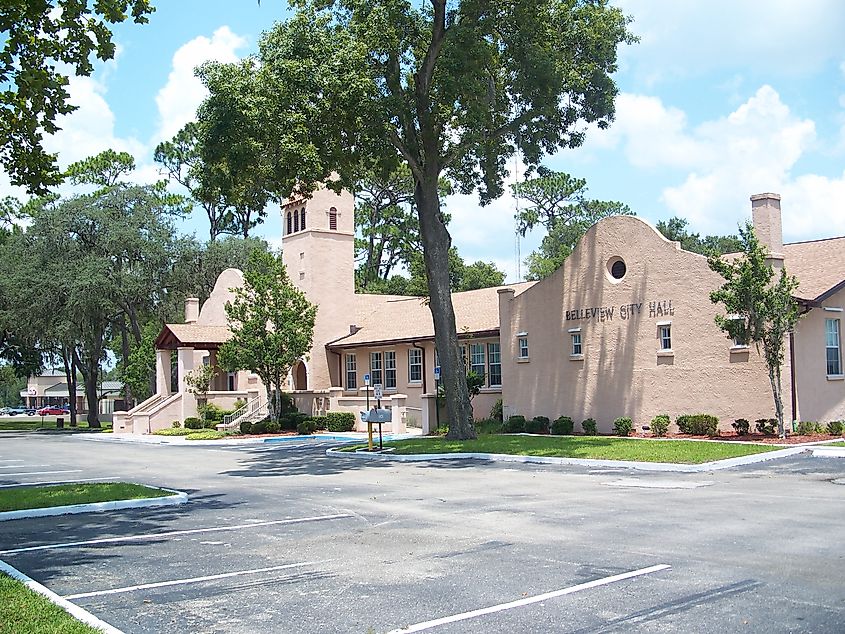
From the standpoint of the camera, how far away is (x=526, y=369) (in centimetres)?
3188

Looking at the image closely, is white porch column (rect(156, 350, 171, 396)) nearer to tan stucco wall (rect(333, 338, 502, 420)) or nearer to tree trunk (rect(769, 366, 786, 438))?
tan stucco wall (rect(333, 338, 502, 420))

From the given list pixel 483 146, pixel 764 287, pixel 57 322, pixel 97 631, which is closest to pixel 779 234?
pixel 764 287

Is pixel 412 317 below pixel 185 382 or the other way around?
the other way around

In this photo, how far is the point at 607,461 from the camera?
67.4ft

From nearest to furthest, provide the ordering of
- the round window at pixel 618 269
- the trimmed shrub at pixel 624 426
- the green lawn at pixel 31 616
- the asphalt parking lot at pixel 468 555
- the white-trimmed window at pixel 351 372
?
the green lawn at pixel 31 616, the asphalt parking lot at pixel 468 555, the trimmed shrub at pixel 624 426, the round window at pixel 618 269, the white-trimmed window at pixel 351 372

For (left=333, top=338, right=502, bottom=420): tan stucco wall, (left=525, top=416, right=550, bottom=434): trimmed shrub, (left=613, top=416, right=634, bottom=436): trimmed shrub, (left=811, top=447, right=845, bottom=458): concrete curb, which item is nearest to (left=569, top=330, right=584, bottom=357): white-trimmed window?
(left=525, top=416, right=550, bottom=434): trimmed shrub

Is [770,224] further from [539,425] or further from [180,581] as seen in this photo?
[180,581]

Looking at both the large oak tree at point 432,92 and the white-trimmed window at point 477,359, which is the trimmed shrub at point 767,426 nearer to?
the large oak tree at point 432,92

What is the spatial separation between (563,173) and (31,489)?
60860 mm

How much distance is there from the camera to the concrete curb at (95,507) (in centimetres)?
1395

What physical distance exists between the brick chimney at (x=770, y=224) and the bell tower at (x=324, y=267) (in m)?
22.3

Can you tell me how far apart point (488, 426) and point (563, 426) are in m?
3.99

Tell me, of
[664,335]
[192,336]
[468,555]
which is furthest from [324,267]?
[468,555]

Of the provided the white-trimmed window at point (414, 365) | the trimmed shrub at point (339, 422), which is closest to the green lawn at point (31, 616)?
the trimmed shrub at point (339, 422)
